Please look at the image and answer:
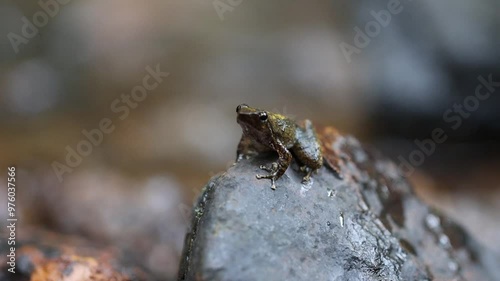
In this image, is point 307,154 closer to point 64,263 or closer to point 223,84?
point 64,263

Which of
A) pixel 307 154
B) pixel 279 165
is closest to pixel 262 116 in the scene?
pixel 279 165

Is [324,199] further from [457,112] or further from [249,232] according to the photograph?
[457,112]

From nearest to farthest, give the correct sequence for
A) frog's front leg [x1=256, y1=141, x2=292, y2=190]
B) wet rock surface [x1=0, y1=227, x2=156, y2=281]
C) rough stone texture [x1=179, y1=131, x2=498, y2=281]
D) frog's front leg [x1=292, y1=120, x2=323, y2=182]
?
rough stone texture [x1=179, y1=131, x2=498, y2=281] < frog's front leg [x1=256, y1=141, x2=292, y2=190] < frog's front leg [x1=292, y1=120, x2=323, y2=182] < wet rock surface [x1=0, y1=227, x2=156, y2=281]

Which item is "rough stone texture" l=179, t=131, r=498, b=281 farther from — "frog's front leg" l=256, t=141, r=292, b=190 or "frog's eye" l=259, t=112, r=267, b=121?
"frog's eye" l=259, t=112, r=267, b=121

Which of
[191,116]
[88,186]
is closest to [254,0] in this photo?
[191,116]

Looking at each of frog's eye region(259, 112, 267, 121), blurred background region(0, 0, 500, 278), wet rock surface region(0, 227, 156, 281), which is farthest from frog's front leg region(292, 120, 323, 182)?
blurred background region(0, 0, 500, 278)

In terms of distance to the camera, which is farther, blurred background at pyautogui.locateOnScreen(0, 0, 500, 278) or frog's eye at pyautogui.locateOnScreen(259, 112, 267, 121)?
blurred background at pyautogui.locateOnScreen(0, 0, 500, 278)
